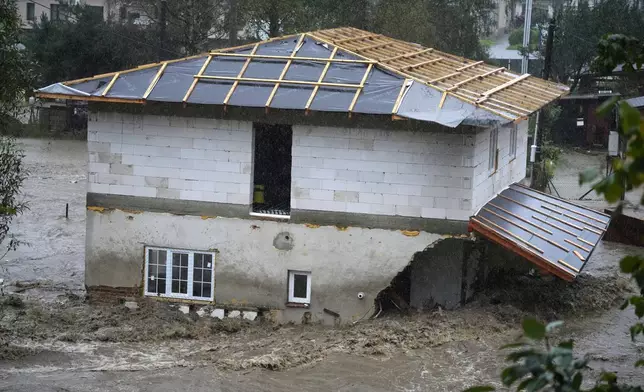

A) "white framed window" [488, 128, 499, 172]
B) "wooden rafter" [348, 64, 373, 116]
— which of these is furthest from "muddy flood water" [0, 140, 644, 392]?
"wooden rafter" [348, 64, 373, 116]

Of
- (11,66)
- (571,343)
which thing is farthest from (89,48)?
(571,343)

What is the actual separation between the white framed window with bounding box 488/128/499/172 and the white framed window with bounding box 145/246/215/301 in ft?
19.5

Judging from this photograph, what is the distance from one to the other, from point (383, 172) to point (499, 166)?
3.99 metres

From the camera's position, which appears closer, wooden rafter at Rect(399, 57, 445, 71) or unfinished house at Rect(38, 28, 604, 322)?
unfinished house at Rect(38, 28, 604, 322)

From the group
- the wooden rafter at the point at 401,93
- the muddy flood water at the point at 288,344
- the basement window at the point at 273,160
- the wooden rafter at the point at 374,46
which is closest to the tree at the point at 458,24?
the wooden rafter at the point at 374,46

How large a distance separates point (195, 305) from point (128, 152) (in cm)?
325

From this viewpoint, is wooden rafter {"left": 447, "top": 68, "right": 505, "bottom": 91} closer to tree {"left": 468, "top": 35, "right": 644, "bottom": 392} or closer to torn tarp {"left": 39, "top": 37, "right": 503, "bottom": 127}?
torn tarp {"left": 39, "top": 37, "right": 503, "bottom": 127}

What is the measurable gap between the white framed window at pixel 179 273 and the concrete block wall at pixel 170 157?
3.76ft

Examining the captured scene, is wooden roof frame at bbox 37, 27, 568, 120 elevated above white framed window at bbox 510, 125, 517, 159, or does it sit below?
above

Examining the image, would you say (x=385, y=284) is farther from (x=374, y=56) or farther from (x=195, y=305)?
(x=374, y=56)

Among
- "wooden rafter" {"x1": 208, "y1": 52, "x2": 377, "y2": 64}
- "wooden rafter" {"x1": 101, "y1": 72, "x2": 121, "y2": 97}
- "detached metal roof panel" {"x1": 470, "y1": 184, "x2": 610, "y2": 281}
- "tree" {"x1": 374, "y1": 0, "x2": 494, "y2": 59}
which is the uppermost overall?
"tree" {"x1": 374, "y1": 0, "x2": 494, "y2": 59}

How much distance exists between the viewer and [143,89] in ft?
58.5

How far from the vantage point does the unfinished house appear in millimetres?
17078

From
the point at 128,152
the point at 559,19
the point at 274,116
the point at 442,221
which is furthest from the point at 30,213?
the point at 559,19
